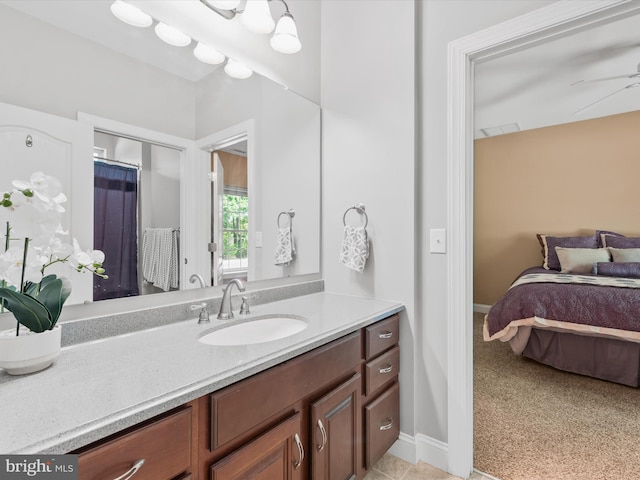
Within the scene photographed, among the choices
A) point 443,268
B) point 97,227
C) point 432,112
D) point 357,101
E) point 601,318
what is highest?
point 357,101

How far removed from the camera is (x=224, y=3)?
1443 mm

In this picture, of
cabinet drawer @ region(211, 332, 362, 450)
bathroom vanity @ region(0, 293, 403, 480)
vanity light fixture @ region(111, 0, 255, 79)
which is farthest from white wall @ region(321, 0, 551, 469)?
vanity light fixture @ region(111, 0, 255, 79)

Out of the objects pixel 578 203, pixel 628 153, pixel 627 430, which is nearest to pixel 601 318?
pixel 627 430

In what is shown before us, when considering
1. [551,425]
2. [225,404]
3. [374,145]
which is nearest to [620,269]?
[551,425]

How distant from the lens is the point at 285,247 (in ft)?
6.20

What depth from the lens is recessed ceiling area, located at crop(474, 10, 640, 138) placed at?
2514 millimetres

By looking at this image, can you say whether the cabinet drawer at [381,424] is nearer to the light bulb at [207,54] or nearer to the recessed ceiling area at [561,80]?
the light bulb at [207,54]

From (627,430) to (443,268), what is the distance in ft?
5.20

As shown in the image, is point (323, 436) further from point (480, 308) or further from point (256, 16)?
point (480, 308)

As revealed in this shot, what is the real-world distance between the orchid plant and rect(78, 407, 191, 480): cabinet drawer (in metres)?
0.40

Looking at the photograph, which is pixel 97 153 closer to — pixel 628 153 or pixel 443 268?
pixel 443 268

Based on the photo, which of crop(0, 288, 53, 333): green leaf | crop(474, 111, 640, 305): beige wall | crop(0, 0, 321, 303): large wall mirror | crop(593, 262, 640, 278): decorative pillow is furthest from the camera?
crop(474, 111, 640, 305): beige wall

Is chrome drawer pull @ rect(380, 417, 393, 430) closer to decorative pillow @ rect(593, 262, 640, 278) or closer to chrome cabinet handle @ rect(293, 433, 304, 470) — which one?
chrome cabinet handle @ rect(293, 433, 304, 470)

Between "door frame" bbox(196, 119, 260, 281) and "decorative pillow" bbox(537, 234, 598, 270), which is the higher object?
"door frame" bbox(196, 119, 260, 281)
